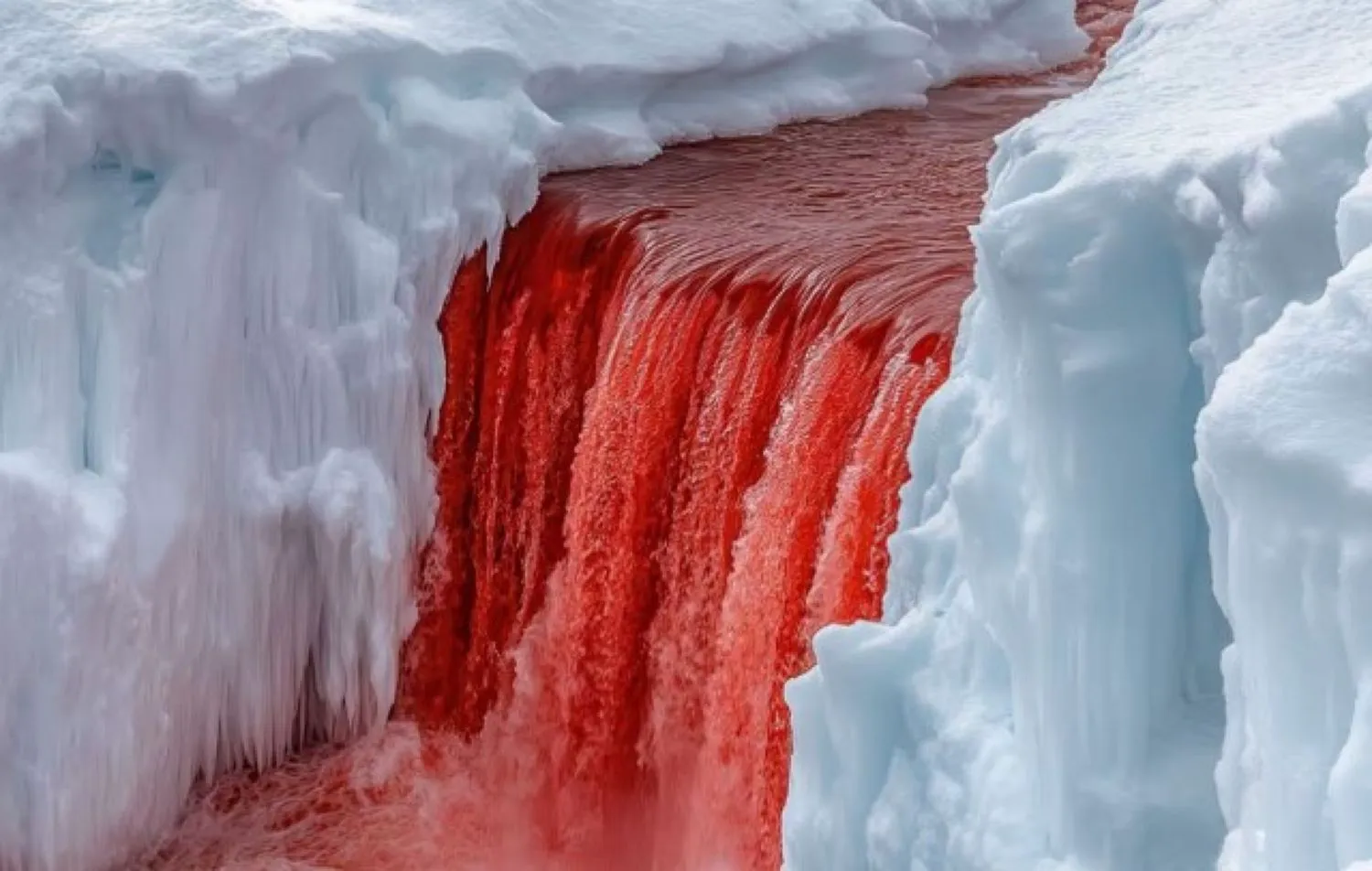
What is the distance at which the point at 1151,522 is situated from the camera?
8.72 feet

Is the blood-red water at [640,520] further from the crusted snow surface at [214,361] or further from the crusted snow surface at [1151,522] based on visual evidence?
the crusted snow surface at [1151,522]

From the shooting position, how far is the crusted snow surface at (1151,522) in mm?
2064

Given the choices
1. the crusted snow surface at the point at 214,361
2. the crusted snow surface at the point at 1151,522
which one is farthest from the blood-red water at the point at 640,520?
the crusted snow surface at the point at 1151,522

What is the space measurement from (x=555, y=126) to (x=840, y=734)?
3.36 metres

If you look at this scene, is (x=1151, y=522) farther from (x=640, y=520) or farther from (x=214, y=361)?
(x=214, y=361)

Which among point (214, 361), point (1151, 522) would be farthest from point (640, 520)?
point (1151, 522)

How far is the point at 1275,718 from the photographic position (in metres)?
2.10

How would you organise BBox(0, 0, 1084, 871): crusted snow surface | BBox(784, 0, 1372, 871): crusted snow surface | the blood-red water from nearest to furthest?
BBox(784, 0, 1372, 871): crusted snow surface, the blood-red water, BBox(0, 0, 1084, 871): crusted snow surface

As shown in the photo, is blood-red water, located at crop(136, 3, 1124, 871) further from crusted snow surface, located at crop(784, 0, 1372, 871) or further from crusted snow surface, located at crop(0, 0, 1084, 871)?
crusted snow surface, located at crop(784, 0, 1372, 871)

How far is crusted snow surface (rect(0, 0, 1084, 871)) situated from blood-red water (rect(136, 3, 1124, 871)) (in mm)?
192

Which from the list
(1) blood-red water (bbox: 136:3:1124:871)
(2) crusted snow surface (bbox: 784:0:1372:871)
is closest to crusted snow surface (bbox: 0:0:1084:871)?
(1) blood-red water (bbox: 136:3:1124:871)

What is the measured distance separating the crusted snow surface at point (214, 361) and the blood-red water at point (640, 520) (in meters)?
0.19

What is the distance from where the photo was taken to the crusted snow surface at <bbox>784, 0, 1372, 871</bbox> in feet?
6.77

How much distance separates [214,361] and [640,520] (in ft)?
4.32
